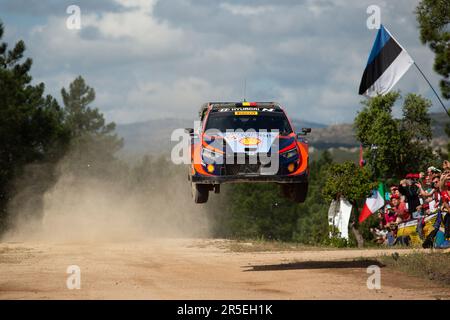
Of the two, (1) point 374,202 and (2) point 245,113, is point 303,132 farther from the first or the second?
(1) point 374,202

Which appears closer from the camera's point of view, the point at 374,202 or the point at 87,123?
the point at 374,202

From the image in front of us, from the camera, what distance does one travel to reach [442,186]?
1847cm

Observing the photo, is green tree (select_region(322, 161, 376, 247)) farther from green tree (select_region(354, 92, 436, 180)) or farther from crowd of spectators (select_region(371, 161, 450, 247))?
green tree (select_region(354, 92, 436, 180))

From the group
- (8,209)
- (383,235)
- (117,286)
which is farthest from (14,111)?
(117,286)

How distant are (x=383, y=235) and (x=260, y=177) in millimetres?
16204

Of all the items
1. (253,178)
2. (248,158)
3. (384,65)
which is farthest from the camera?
(384,65)

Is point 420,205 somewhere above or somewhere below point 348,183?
below

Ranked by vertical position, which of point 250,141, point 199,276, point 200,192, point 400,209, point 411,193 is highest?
point 250,141

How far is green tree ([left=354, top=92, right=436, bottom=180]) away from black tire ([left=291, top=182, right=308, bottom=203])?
26009 mm

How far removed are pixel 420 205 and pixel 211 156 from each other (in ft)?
35.8

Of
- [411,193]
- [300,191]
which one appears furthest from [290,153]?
[411,193]

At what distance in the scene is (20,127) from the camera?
57344 mm

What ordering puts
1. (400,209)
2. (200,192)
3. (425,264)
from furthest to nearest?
(400,209)
(425,264)
(200,192)
